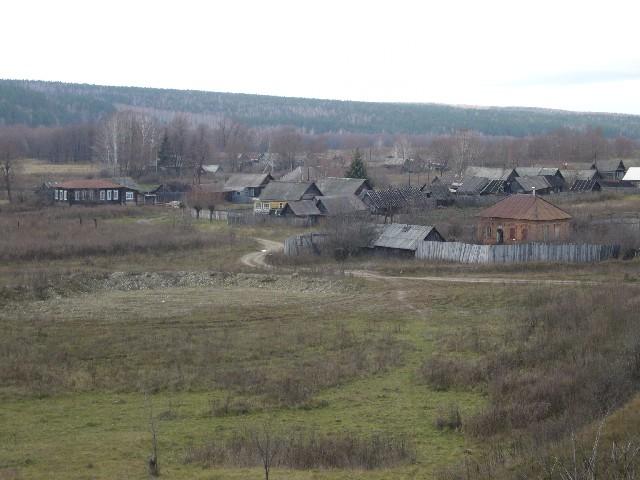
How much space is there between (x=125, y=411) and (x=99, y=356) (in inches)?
177

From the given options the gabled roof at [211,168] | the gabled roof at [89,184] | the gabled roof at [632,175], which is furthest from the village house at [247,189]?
the gabled roof at [632,175]

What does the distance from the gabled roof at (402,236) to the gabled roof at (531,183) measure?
29.0 m

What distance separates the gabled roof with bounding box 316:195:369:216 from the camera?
168 ft

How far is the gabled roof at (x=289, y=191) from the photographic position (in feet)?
189

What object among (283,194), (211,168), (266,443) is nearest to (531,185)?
(283,194)

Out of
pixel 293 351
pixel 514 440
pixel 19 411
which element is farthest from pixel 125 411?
pixel 514 440

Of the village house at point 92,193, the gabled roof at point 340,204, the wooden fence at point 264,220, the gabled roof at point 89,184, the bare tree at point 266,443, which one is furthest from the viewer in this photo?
the gabled roof at point 89,184

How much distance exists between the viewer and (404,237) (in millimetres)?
39000

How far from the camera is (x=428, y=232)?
126ft

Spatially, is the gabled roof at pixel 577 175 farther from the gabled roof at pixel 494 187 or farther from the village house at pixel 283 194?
the village house at pixel 283 194

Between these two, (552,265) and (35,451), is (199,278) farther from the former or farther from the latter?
(35,451)

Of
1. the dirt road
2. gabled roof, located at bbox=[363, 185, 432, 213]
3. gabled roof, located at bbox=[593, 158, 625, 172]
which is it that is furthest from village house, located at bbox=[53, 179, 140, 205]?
gabled roof, located at bbox=[593, 158, 625, 172]

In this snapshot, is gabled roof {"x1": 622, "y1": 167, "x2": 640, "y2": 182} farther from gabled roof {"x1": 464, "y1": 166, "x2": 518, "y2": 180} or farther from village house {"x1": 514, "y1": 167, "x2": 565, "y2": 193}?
gabled roof {"x1": 464, "y1": 166, "x2": 518, "y2": 180}

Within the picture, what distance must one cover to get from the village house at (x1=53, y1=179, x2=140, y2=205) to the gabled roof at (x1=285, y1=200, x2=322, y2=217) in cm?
1778
